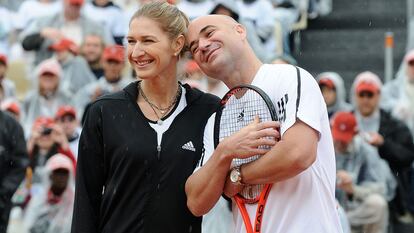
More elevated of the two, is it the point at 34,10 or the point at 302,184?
the point at 302,184

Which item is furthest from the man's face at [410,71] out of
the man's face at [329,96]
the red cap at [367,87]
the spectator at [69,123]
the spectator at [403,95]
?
the spectator at [69,123]

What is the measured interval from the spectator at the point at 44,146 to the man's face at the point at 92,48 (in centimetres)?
221

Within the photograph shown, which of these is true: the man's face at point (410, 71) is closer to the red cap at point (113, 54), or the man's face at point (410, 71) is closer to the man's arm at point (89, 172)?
the red cap at point (113, 54)

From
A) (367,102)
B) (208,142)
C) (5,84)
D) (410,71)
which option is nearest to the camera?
(208,142)

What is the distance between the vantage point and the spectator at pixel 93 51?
40.8 feet

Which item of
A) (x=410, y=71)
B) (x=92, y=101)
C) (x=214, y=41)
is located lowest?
(x=410, y=71)

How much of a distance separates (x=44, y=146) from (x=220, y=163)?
6.15 m

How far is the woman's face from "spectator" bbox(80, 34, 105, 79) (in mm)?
7534

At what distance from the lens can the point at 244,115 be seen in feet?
15.0

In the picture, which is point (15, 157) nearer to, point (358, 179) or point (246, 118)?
point (358, 179)

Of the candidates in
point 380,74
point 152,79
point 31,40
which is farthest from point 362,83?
point 152,79

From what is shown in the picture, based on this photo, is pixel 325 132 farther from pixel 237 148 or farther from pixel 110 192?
pixel 110 192

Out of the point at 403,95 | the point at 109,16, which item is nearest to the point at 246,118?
the point at 403,95

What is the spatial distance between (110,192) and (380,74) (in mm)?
8267
